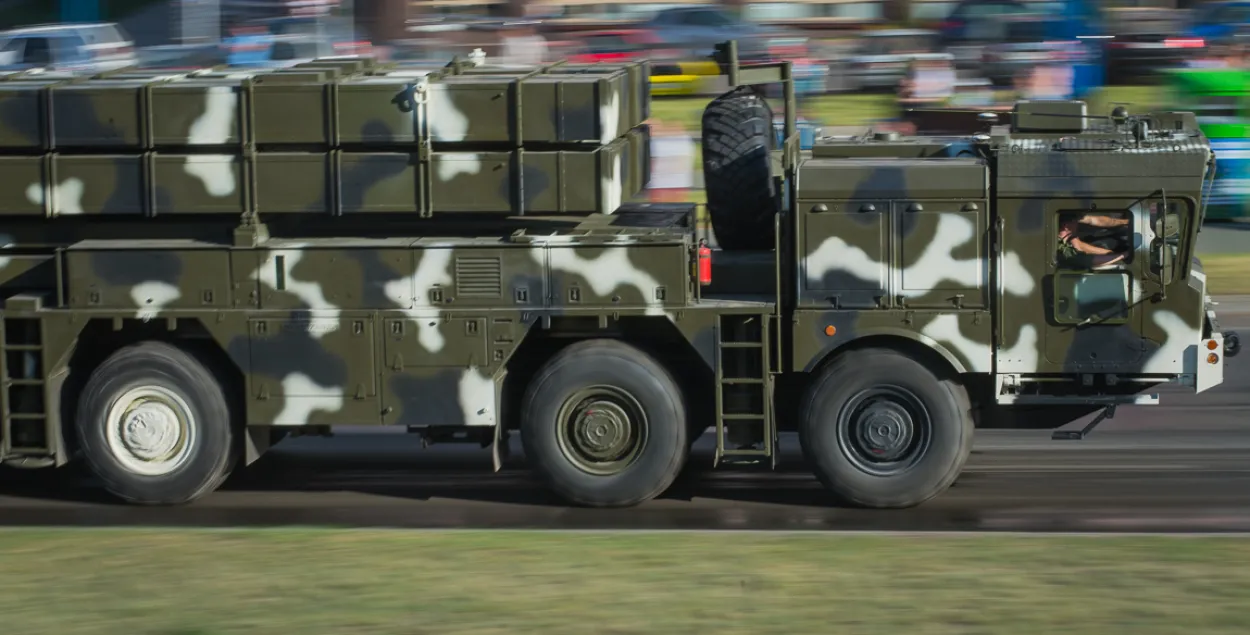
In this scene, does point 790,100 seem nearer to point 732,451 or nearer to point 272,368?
point 732,451

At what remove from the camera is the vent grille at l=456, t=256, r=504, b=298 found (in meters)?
11.7

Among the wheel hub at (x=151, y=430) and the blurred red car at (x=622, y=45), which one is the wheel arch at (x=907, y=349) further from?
the blurred red car at (x=622, y=45)

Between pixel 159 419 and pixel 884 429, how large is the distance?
536 cm

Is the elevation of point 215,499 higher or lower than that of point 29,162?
lower

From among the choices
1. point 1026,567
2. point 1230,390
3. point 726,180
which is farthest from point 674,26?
point 1026,567

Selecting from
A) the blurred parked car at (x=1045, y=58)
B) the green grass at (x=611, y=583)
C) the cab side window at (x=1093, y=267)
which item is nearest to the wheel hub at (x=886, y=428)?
the green grass at (x=611, y=583)

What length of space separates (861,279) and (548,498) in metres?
2.94

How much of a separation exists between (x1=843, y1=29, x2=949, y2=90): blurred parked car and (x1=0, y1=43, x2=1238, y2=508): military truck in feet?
76.2

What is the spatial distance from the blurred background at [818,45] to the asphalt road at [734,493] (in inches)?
432

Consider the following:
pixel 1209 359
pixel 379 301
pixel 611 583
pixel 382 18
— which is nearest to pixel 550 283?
pixel 379 301

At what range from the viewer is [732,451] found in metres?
11.9

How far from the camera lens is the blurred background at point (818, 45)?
31.2 m

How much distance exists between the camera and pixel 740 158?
12234 millimetres

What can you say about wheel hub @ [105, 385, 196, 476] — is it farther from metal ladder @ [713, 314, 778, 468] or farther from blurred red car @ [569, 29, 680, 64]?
blurred red car @ [569, 29, 680, 64]
